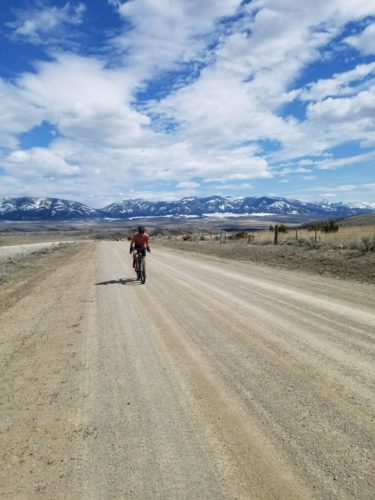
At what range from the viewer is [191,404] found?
195 inches

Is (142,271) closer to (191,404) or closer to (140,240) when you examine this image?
(140,240)

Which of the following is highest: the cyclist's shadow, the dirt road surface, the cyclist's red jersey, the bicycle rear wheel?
the cyclist's red jersey

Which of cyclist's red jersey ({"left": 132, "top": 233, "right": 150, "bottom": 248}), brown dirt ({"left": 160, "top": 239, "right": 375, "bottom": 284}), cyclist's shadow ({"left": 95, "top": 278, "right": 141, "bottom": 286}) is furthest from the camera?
brown dirt ({"left": 160, "top": 239, "right": 375, "bottom": 284})

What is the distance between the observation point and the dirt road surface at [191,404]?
142 inches

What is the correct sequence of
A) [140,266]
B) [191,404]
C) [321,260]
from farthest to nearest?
1. [321,260]
2. [140,266]
3. [191,404]

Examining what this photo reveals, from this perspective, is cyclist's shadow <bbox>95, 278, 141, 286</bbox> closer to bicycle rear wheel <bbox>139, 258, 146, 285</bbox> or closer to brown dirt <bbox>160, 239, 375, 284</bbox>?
bicycle rear wheel <bbox>139, 258, 146, 285</bbox>

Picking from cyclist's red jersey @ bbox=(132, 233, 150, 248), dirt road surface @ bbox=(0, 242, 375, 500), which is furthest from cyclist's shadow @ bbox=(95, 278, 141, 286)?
dirt road surface @ bbox=(0, 242, 375, 500)

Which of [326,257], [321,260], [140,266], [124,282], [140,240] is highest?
[140,240]

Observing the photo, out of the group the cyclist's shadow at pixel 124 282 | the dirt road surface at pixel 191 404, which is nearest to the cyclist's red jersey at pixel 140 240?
the cyclist's shadow at pixel 124 282

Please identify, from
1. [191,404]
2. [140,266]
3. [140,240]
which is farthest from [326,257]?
[191,404]

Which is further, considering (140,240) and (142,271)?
(140,240)

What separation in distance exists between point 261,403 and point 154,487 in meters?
1.84

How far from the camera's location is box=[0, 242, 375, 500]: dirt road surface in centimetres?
361

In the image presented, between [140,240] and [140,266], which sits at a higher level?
[140,240]
